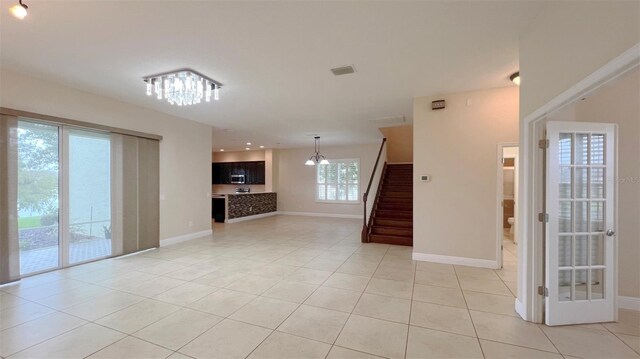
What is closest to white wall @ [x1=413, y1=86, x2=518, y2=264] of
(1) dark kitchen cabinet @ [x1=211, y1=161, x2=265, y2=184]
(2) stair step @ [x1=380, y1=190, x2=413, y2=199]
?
(2) stair step @ [x1=380, y1=190, x2=413, y2=199]

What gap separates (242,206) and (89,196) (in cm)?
510

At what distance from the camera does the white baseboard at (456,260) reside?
3.99m

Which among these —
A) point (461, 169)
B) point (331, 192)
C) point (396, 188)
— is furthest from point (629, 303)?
point (331, 192)

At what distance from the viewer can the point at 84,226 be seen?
4.21m

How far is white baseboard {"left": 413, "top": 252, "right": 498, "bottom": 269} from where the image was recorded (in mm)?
3988

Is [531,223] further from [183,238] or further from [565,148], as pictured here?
[183,238]

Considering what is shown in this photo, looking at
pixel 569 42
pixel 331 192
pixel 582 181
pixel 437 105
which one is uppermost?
pixel 437 105

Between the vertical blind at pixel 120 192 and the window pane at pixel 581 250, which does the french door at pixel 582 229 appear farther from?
the vertical blind at pixel 120 192

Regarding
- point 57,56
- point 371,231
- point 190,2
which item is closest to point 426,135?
point 371,231

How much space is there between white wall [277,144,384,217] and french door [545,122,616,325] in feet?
23.8

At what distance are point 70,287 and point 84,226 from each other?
1321mm

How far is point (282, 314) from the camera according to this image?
2602 mm

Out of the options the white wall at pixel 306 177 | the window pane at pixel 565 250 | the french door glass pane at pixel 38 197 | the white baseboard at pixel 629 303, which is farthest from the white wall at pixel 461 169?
the french door glass pane at pixel 38 197

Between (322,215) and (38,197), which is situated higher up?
(38,197)
